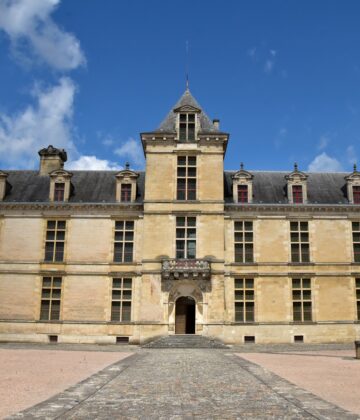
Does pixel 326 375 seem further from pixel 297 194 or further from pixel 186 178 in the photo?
pixel 297 194

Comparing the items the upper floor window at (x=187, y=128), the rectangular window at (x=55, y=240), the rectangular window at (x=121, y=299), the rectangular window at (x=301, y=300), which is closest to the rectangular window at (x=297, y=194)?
the rectangular window at (x=301, y=300)

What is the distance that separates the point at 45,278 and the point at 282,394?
65.6ft

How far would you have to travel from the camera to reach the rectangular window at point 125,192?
2777 centimetres

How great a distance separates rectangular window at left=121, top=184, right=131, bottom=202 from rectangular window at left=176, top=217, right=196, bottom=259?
3456 millimetres

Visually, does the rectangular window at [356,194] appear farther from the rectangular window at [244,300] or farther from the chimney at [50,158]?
the chimney at [50,158]

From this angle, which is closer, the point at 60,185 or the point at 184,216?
the point at 184,216

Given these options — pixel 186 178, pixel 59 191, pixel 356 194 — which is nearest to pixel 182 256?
pixel 186 178

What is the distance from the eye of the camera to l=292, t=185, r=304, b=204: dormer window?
27.7m

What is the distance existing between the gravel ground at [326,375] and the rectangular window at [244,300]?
7298 millimetres

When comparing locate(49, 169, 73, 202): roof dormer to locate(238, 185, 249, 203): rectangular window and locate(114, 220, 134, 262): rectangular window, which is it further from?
locate(238, 185, 249, 203): rectangular window

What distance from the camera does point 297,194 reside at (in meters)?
27.9

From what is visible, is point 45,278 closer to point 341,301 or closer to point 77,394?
point 341,301

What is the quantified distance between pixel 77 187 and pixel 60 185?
3.95 feet

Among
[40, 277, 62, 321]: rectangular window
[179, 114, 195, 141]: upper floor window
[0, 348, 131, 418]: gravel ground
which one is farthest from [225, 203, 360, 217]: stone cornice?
[0, 348, 131, 418]: gravel ground
